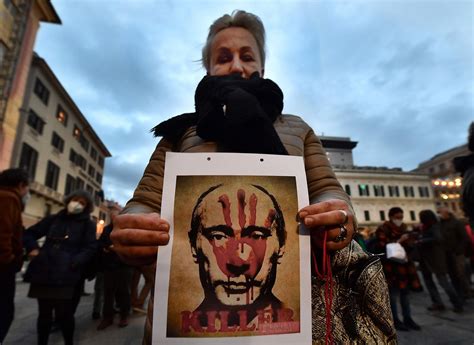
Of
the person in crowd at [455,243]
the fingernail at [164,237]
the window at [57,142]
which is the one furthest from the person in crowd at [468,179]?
the window at [57,142]

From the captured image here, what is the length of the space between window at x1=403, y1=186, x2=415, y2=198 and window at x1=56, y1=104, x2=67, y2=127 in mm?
41074

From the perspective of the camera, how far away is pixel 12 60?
11.8m

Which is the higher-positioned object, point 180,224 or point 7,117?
point 7,117

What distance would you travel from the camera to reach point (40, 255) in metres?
2.58

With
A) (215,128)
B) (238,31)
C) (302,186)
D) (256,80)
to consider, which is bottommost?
(302,186)

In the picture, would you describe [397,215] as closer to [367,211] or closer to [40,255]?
[40,255]

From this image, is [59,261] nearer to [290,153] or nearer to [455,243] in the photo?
[290,153]

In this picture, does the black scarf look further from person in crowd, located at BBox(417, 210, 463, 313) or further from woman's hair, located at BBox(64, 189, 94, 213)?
person in crowd, located at BBox(417, 210, 463, 313)

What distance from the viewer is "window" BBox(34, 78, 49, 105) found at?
60.4ft

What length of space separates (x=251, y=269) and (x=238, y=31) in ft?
4.10

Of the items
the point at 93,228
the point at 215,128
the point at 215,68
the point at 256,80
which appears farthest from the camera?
the point at 93,228

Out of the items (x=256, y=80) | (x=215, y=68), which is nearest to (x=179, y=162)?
(x=256, y=80)

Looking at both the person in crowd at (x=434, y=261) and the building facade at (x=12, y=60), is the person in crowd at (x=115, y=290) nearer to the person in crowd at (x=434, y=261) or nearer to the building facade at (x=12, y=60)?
the person in crowd at (x=434, y=261)

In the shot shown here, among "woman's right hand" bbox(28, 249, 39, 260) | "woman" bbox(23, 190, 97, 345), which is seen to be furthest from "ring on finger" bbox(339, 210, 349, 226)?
"woman's right hand" bbox(28, 249, 39, 260)
